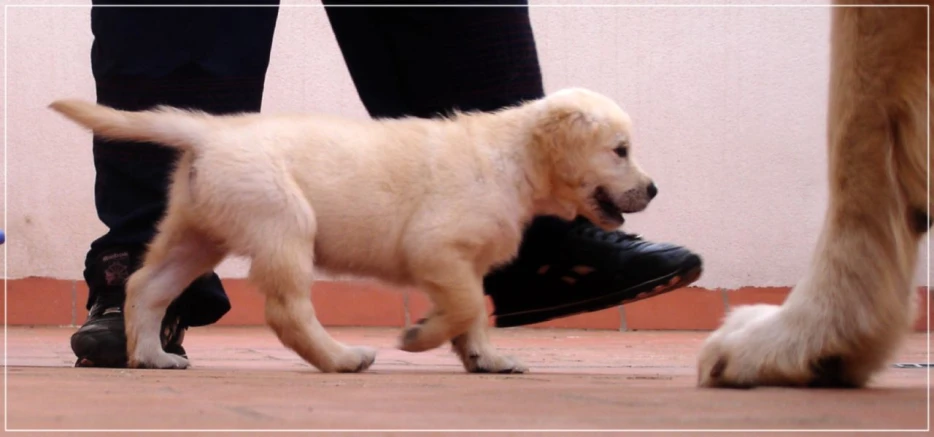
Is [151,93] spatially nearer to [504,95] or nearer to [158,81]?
[158,81]

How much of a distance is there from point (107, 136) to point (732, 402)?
1.28 meters

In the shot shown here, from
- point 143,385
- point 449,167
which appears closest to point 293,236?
point 449,167

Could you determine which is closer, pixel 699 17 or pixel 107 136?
pixel 107 136

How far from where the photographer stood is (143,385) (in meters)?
1.63

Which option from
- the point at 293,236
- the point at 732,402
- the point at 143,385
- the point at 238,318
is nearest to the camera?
the point at 732,402

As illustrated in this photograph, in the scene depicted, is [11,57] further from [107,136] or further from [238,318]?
[107,136]

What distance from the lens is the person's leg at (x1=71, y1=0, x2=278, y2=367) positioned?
94.1 inches

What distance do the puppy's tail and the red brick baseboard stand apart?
2269mm

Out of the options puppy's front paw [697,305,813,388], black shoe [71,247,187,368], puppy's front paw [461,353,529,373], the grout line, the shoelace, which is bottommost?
the grout line

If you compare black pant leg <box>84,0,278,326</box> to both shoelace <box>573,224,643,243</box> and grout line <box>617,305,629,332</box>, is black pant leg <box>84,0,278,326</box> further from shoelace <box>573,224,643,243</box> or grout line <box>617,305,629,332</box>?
grout line <box>617,305,629,332</box>

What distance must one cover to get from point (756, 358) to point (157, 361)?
3.59 feet

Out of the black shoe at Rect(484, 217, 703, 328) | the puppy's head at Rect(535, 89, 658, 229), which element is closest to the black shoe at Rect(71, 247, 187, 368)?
the black shoe at Rect(484, 217, 703, 328)

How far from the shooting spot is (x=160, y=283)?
2.31 m

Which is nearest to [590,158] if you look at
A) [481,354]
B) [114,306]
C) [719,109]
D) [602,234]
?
[602,234]
